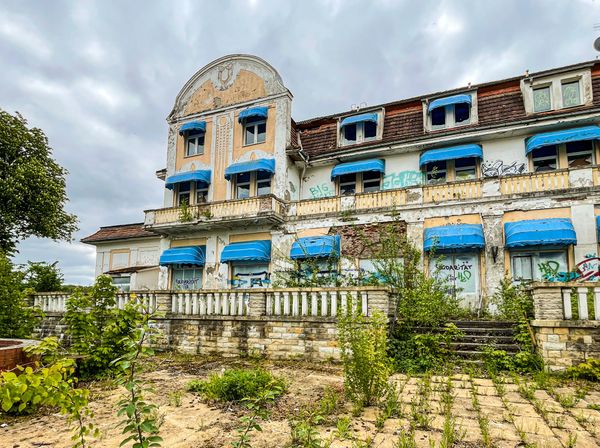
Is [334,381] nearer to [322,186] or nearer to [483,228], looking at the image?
[483,228]

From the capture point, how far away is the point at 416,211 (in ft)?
49.6

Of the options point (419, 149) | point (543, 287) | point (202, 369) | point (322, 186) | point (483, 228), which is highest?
point (419, 149)

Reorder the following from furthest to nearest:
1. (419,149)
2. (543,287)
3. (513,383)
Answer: (419,149)
(543,287)
(513,383)

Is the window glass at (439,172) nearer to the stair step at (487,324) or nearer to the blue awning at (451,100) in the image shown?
the blue awning at (451,100)

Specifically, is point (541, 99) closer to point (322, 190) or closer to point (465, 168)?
point (465, 168)

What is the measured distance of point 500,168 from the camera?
51.4 feet

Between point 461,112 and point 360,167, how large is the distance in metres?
4.86

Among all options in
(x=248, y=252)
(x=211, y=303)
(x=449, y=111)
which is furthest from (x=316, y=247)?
(x=449, y=111)

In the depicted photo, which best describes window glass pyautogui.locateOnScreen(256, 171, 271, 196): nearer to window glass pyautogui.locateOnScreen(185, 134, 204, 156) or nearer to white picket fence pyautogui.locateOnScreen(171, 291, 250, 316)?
window glass pyautogui.locateOnScreen(185, 134, 204, 156)

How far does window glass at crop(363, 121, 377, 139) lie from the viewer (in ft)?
61.2

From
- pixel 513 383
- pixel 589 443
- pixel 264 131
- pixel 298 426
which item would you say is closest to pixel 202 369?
pixel 298 426

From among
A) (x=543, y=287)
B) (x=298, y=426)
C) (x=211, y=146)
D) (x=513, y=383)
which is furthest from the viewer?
(x=211, y=146)

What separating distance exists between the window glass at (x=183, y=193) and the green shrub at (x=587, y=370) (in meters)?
17.5

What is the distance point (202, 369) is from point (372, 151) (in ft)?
40.1
